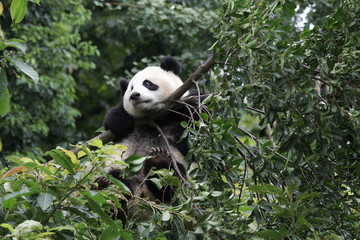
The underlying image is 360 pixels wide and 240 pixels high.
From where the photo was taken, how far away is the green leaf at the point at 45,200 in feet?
9.20

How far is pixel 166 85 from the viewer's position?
5012 mm

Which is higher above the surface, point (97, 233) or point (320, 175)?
point (320, 175)

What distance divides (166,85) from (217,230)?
8.12 ft

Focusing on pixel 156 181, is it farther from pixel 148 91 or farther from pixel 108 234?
pixel 148 91

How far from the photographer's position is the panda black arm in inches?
188

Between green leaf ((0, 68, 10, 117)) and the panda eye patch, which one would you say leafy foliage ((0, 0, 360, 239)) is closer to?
green leaf ((0, 68, 10, 117))

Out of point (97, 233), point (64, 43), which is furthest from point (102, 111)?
point (97, 233)

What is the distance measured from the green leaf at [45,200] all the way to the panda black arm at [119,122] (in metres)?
1.87

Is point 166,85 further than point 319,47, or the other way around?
point 166,85

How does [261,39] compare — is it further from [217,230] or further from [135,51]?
[135,51]

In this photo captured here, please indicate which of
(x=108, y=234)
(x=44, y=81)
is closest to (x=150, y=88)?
(x=108, y=234)

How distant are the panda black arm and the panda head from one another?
6 cm

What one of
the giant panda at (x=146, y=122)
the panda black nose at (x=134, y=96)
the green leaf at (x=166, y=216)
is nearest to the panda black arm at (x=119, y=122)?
the giant panda at (x=146, y=122)

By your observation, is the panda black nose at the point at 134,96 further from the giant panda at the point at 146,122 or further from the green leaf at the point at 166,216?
the green leaf at the point at 166,216
